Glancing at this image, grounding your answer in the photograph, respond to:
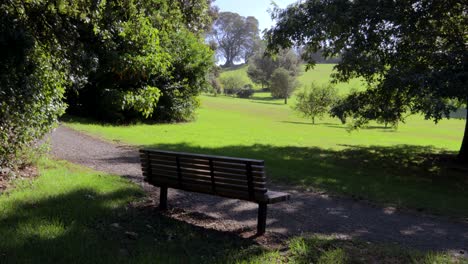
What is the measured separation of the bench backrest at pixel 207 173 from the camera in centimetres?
552

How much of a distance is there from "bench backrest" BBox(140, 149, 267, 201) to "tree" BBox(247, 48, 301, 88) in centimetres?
8685

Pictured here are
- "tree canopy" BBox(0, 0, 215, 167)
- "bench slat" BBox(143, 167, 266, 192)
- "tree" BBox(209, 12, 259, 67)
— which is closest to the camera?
"bench slat" BBox(143, 167, 266, 192)

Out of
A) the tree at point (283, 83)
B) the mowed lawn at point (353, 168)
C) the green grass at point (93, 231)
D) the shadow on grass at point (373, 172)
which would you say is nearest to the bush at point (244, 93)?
the tree at point (283, 83)

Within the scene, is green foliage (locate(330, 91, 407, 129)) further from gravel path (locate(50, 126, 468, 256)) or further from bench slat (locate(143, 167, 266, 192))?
bench slat (locate(143, 167, 266, 192))

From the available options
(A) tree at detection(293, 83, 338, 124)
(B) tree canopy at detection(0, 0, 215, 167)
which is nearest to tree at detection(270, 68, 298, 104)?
(A) tree at detection(293, 83, 338, 124)

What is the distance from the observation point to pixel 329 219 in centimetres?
702

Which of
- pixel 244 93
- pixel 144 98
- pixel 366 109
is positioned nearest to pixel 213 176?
pixel 144 98

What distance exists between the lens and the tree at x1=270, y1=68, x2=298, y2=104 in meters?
82.6

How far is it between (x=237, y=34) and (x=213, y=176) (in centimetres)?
13752

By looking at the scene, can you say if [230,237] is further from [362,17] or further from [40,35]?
[362,17]

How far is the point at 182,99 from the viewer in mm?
27047

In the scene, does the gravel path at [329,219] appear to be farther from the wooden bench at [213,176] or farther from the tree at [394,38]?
the tree at [394,38]

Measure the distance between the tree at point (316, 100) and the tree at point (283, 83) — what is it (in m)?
39.0

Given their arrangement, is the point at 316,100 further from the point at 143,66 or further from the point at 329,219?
the point at 329,219
